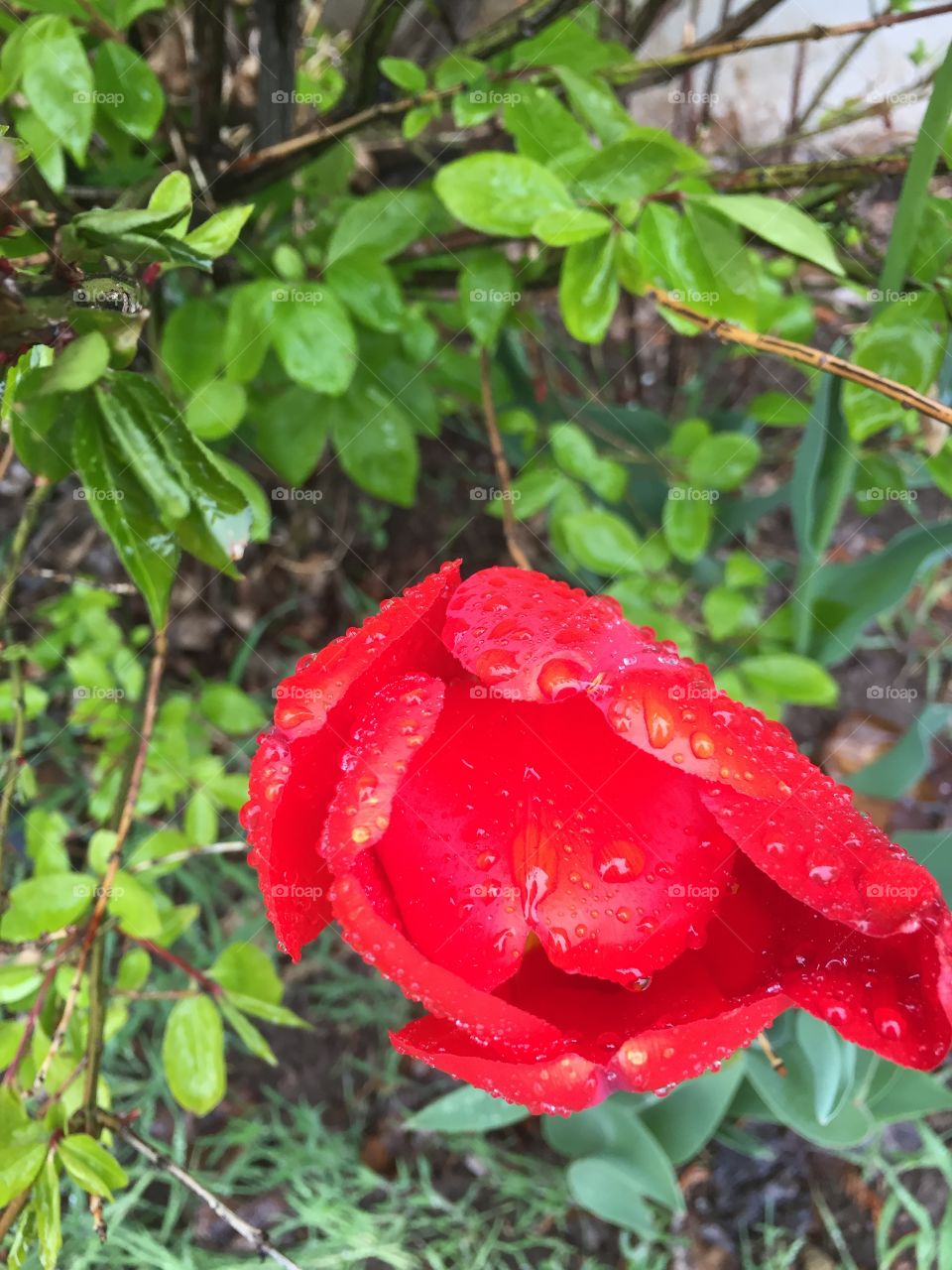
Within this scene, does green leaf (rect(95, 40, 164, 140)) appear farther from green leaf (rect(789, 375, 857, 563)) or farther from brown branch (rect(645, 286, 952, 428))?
green leaf (rect(789, 375, 857, 563))

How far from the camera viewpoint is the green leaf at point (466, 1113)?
1142 millimetres

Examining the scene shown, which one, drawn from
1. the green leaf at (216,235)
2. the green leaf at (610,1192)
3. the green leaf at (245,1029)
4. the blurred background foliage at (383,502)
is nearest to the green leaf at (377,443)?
the blurred background foliage at (383,502)

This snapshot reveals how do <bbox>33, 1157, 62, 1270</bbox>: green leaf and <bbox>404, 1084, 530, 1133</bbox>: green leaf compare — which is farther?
<bbox>404, 1084, 530, 1133</bbox>: green leaf

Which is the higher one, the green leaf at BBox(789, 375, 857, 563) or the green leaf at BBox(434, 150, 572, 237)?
the green leaf at BBox(434, 150, 572, 237)

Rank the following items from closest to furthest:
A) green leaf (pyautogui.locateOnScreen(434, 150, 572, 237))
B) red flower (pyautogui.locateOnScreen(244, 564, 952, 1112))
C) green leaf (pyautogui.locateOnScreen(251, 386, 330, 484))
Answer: red flower (pyautogui.locateOnScreen(244, 564, 952, 1112)) → green leaf (pyautogui.locateOnScreen(434, 150, 572, 237)) → green leaf (pyautogui.locateOnScreen(251, 386, 330, 484))

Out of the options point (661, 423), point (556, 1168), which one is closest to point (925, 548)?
point (661, 423)

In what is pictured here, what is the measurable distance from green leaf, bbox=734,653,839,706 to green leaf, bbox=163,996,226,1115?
0.72 meters

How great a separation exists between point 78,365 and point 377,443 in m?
0.69

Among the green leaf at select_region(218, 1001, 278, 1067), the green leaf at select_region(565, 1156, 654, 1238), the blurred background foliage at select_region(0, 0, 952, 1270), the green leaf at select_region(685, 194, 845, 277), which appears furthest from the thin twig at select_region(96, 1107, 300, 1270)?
the green leaf at select_region(685, 194, 845, 277)

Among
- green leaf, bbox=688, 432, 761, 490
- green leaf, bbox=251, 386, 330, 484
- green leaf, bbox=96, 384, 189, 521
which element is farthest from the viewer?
green leaf, bbox=688, 432, 761, 490

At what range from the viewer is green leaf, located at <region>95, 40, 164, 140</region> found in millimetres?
900

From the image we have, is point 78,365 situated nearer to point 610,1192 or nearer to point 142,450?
point 142,450

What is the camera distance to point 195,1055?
838 mm

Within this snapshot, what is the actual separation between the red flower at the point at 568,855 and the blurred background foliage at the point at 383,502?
196 millimetres
